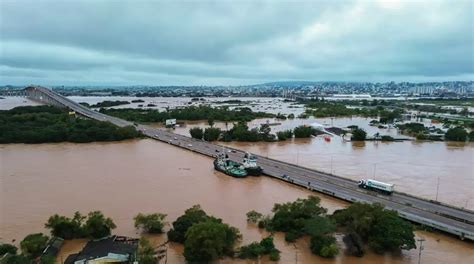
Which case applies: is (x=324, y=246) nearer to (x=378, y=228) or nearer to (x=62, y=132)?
(x=378, y=228)

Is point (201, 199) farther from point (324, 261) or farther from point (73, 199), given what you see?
point (324, 261)

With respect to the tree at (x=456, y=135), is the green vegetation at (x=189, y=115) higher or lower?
lower

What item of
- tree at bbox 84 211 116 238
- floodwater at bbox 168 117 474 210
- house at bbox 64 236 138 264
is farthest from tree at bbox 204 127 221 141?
house at bbox 64 236 138 264

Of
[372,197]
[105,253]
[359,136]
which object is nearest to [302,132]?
[359,136]

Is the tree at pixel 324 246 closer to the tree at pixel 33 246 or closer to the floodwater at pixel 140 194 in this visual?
the floodwater at pixel 140 194

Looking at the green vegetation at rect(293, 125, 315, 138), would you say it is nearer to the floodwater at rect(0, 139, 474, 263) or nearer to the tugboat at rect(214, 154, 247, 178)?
the floodwater at rect(0, 139, 474, 263)

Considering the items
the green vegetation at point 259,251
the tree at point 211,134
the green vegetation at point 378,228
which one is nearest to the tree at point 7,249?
the green vegetation at point 259,251
